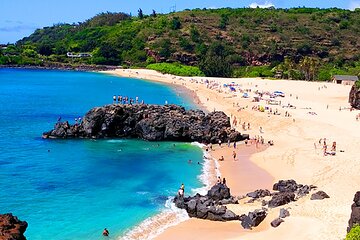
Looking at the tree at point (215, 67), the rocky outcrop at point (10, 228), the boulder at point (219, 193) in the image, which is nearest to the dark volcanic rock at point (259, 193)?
the boulder at point (219, 193)

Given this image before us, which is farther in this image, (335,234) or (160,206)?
(160,206)

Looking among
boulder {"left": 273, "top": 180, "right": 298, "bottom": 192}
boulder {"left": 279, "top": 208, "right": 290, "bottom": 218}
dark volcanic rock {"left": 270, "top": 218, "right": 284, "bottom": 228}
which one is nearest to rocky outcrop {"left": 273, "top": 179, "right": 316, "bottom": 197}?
boulder {"left": 273, "top": 180, "right": 298, "bottom": 192}

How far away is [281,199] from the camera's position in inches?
1146

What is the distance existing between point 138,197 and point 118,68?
5748 inches

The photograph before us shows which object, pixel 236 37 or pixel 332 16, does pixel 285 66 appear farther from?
pixel 332 16

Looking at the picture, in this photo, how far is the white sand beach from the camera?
25.4m

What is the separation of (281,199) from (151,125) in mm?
25038

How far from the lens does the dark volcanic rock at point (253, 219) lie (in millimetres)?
26159

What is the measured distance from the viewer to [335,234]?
23359mm

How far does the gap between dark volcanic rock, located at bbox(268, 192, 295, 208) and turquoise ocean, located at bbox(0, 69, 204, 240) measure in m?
6.68

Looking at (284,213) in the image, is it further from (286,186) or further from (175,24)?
(175,24)

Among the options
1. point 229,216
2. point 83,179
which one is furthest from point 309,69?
point 229,216

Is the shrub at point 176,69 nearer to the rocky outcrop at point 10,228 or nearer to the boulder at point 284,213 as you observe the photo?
the boulder at point 284,213

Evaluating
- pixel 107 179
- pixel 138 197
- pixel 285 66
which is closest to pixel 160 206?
pixel 138 197
